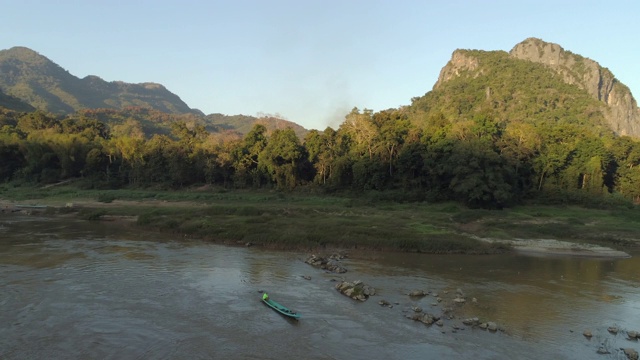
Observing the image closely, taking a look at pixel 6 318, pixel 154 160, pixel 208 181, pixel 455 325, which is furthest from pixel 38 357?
pixel 154 160

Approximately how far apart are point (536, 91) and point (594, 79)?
46511 millimetres

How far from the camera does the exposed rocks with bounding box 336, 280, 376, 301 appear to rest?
687 inches

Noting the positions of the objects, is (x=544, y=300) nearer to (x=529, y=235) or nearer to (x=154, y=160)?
(x=529, y=235)

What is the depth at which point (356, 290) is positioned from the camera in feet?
58.1

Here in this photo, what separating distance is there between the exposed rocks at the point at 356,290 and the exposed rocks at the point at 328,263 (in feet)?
9.59

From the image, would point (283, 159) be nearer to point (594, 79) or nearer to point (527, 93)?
point (527, 93)

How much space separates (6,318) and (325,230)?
19246 millimetres

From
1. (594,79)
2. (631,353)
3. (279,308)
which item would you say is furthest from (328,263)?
(594,79)

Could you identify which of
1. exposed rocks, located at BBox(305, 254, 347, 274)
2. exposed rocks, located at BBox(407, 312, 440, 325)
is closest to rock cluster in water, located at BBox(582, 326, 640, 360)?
exposed rocks, located at BBox(407, 312, 440, 325)

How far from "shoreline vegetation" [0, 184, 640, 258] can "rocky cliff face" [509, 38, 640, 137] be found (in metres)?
135

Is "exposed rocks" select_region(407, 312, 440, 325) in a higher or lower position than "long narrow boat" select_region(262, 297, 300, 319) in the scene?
higher

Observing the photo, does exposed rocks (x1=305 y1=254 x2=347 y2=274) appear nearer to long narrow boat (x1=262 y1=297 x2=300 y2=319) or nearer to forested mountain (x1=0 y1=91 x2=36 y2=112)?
long narrow boat (x1=262 y1=297 x2=300 y2=319)

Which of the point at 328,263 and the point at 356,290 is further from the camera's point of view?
the point at 328,263

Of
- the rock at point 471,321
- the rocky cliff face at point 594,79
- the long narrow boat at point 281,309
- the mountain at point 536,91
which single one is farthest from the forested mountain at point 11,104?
the rocky cliff face at point 594,79
